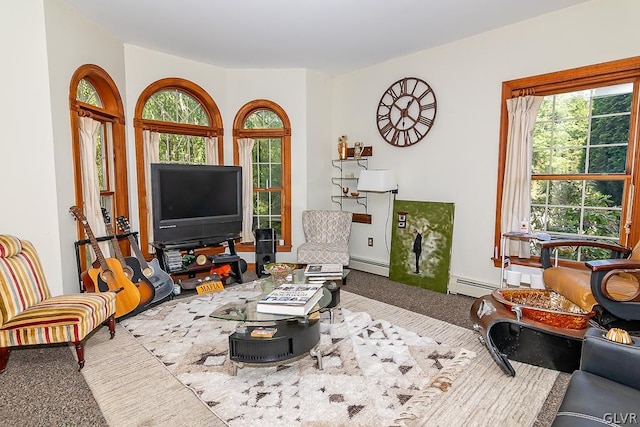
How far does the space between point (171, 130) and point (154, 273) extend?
1.92 meters

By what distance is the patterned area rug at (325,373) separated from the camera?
194 cm

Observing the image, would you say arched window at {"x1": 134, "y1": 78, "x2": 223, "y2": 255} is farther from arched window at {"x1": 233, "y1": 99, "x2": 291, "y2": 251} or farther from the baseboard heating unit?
the baseboard heating unit

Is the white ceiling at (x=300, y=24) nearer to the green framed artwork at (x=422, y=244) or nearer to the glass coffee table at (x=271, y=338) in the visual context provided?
the green framed artwork at (x=422, y=244)

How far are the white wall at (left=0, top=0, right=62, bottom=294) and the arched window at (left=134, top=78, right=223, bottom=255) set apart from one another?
133cm

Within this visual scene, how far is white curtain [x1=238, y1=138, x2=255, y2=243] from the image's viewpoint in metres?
5.08

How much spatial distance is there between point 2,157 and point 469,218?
438cm

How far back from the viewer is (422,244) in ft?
14.2

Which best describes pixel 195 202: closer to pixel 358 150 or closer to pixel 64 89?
pixel 64 89

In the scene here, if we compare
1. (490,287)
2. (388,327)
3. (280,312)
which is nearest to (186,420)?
(280,312)

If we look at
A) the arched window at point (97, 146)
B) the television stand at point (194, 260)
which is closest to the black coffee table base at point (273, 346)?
the television stand at point (194, 260)

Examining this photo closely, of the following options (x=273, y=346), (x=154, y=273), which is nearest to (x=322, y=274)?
(x=273, y=346)

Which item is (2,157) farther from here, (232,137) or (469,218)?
(469,218)

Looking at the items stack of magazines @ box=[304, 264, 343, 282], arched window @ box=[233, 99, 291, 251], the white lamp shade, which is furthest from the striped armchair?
the white lamp shade

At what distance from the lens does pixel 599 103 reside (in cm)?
320
